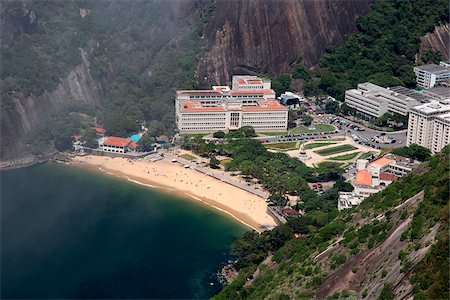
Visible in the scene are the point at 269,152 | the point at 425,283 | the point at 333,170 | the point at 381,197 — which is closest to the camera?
the point at 425,283

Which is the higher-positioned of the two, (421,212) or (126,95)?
(421,212)

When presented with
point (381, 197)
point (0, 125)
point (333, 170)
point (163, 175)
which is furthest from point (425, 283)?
point (0, 125)

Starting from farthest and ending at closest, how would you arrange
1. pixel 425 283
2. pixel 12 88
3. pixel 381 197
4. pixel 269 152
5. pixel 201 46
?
pixel 201 46
pixel 12 88
pixel 269 152
pixel 381 197
pixel 425 283

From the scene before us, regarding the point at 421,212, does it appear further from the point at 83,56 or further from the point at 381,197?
the point at 83,56

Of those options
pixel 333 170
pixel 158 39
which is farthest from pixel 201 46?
pixel 333 170

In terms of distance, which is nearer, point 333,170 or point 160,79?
point 333,170

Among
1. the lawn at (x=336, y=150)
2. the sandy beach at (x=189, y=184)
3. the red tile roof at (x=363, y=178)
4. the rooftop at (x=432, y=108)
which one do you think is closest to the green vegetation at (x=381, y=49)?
the lawn at (x=336, y=150)
